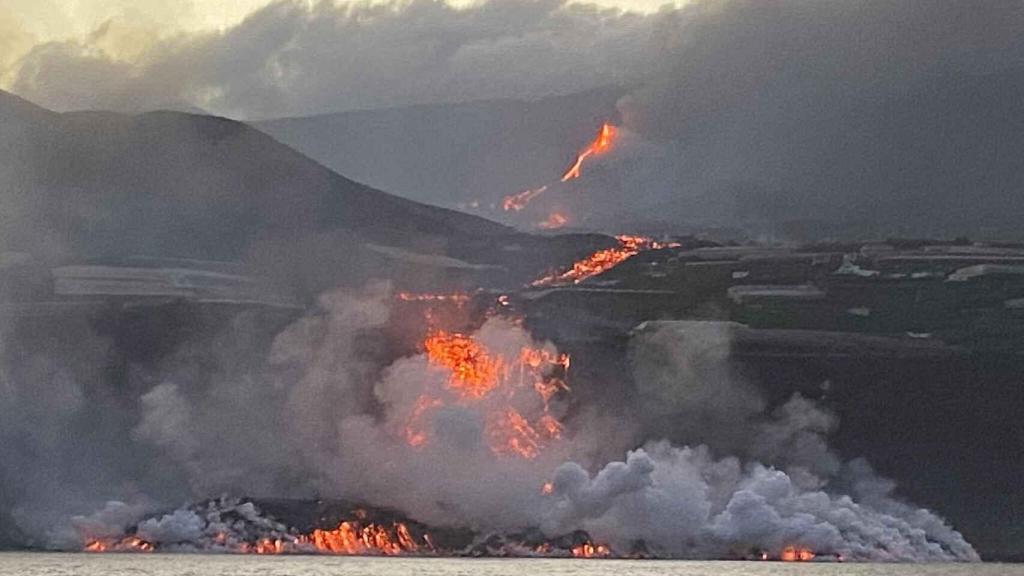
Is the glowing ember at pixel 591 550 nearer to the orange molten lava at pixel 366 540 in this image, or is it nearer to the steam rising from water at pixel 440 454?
the steam rising from water at pixel 440 454

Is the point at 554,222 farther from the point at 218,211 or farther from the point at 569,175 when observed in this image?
the point at 218,211

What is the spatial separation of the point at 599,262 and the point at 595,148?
266 cm

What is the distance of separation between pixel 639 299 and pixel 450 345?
4153 mm

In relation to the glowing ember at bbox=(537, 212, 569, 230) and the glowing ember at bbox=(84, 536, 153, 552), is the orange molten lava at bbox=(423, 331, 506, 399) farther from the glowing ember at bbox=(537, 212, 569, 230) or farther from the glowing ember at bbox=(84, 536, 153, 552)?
the glowing ember at bbox=(84, 536, 153, 552)

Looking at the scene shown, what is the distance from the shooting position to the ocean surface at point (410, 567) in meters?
44.9

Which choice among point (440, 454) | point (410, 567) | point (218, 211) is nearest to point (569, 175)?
point (440, 454)

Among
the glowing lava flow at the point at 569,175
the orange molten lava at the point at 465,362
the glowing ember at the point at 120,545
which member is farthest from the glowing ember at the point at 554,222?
the glowing ember at the point at 120,545

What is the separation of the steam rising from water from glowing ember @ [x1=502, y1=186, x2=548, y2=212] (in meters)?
2.82

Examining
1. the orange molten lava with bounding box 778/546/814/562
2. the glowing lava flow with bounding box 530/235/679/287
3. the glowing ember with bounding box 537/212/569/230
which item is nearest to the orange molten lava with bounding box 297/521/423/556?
the glowing lava flow with bounding box 530/235/679/287

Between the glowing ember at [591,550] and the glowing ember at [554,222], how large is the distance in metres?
6.94

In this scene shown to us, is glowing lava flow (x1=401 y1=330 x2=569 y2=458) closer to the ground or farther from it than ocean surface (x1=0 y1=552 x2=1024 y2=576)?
farther from it

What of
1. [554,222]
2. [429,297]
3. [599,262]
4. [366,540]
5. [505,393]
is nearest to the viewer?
[505,393]

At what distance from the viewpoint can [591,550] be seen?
131 ft

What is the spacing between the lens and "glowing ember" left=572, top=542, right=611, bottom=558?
39812 mm
